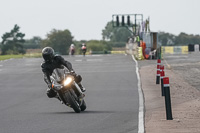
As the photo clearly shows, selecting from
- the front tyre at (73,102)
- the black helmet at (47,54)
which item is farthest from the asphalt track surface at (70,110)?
the black helmet at (47,54)

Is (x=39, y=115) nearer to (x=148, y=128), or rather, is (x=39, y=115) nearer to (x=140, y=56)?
(x=148, y=128)

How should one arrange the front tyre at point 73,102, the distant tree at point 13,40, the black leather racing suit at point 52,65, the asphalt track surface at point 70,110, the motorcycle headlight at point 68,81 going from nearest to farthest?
the asphalt track surface at point 70,110, the motorcycle headlight at point 68,81, the front tyre at point 73,102, the black leather racing suit at point 52,65, the distant tree at point 13,40

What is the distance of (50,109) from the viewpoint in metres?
16.0

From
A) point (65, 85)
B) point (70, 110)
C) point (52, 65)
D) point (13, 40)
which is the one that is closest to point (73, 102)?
point (65, 85)

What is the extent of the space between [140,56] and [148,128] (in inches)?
1463

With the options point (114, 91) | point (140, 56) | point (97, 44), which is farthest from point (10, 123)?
point (97, 44)

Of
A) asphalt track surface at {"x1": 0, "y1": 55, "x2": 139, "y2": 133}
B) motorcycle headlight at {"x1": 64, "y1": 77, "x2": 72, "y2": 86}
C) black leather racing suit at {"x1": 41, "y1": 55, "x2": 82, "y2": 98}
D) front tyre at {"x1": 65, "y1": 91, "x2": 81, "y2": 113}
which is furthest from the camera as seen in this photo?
black leather racing suit at {"x1": 41, "y1": 55, "x2": 82, "y2": 98}

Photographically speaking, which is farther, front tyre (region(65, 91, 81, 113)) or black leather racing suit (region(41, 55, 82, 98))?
black leather racing suit (region(41, 55, 82, 98))

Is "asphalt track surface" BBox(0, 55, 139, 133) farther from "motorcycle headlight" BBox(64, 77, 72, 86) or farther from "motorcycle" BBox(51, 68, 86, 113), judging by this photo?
"motorcycle headlight" BBox(64, 77, 72, 86)

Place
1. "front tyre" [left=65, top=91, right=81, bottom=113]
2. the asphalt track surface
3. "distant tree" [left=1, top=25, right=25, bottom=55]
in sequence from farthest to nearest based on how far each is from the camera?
1. "distant tree" [left=1, top=25, right=25, bottom=55]
2. "front tyre" [left=65, top=91, right=81, bottom=113]
3. the asphalt track surface

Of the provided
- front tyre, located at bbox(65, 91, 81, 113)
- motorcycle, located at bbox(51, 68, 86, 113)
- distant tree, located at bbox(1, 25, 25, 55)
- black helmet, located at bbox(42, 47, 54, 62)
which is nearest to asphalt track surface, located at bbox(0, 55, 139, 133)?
front tyre, located at bbox(65, 91, 81, 113)

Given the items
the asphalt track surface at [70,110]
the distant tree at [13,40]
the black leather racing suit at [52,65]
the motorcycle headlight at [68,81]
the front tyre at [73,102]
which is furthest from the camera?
the distant tree at [13,40]

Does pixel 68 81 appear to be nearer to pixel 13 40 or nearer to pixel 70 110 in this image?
pixel 70 110

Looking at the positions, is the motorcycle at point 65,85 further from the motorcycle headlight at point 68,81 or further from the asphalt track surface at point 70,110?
the asphalt track surface at point 70,110
